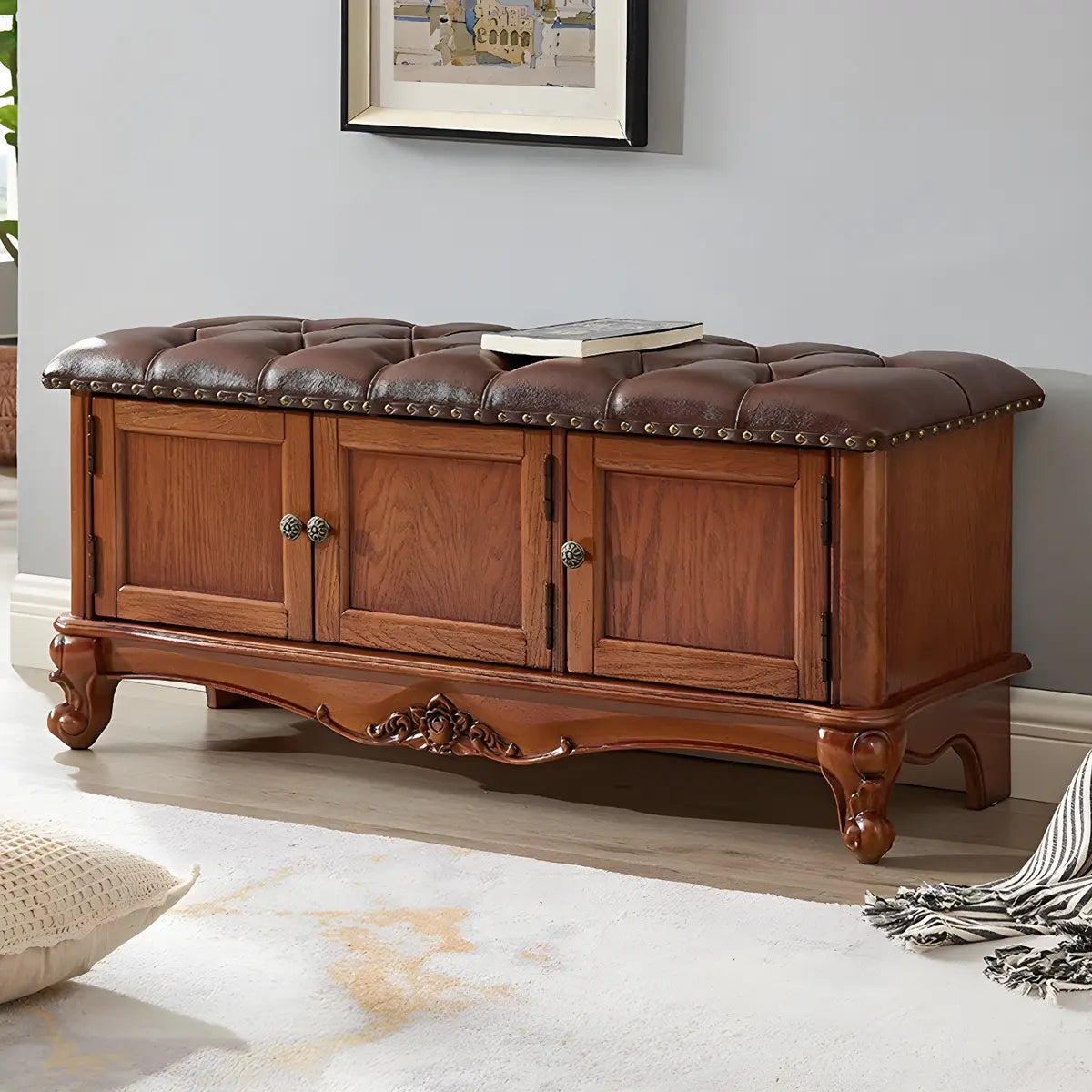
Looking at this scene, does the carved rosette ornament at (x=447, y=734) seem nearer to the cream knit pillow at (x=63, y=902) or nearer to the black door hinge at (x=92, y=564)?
the black door hinge at (x=92, y=564)

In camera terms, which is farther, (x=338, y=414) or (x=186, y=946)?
(x=338, y=414)

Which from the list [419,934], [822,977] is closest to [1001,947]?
[822,977]

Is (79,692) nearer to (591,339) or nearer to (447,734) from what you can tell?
(447,734)

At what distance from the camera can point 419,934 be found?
235 cm

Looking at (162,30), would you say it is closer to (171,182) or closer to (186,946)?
(171,182)

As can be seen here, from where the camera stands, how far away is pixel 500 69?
10.5 ft

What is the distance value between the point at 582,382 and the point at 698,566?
296mm

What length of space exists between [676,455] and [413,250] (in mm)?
919

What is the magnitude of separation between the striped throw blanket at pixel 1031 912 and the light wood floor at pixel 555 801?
13cm

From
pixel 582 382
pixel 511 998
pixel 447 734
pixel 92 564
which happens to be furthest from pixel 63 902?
pixel 92 564

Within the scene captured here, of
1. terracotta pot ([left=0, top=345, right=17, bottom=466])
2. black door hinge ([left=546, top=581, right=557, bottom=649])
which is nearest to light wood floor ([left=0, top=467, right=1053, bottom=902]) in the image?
black door hinge ([left=546, top=581, right=557, bottom=649])

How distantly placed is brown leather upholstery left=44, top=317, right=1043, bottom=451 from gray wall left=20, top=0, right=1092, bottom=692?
5.9 inches

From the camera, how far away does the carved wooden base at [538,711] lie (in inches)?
103

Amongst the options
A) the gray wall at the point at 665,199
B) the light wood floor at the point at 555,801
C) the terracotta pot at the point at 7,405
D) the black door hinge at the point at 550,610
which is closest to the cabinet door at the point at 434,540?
the black door hinge at the point at 550,610
